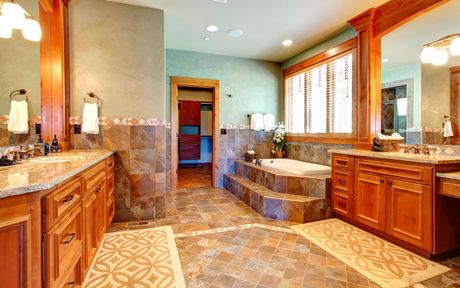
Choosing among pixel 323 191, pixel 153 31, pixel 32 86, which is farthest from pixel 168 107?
pixel 323 191

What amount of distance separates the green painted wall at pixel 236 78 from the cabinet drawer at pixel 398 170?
273 centimetres

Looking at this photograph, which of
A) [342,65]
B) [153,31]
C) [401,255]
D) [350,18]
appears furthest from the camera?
[342,65]

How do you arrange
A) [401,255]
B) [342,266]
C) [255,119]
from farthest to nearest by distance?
[255,119], [401,255], [342,266]

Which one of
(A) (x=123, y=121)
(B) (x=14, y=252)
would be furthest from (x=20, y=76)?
(B) (x=14, y=252)

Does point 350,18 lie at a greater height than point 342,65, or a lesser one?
greater

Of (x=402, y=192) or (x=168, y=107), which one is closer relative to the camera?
(x=402, y=192)

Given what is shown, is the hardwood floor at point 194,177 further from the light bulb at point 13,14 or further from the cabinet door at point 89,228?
the light bulb at point 13,14

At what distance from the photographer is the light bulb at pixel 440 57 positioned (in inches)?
97.6

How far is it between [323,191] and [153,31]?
3111mm

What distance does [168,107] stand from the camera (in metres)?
4.49

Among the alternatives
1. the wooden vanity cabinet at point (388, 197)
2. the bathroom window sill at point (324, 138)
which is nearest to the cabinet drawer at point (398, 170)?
the wooden vanity cabinet at point (388, 197)

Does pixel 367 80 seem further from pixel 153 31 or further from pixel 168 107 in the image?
pixel 168 107

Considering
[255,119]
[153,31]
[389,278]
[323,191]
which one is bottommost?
[389,278]

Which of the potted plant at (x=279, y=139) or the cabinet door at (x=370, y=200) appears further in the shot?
the potted plant at (x=279, y=139)
